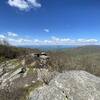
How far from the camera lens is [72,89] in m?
10.5

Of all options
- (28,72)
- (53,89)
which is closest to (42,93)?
(53,89)

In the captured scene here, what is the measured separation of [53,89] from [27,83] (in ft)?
15.9

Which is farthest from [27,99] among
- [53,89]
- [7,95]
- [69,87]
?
[69,87]

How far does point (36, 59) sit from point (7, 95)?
31.2 ft

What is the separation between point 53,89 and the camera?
10.6 m

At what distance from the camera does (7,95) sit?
483 inches

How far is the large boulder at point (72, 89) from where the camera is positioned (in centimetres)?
1012

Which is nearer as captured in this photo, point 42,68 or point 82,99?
point 82,99

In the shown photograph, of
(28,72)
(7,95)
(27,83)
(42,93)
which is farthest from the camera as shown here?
(28,72)

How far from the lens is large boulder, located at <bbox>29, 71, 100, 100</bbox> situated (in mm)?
10125

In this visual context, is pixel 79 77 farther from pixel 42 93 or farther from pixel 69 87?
pixel 42 93

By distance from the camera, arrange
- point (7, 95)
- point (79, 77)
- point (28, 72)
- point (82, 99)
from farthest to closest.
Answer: point (28, 72)
point (7, 95)
point (79, 77)
point (82, 99)

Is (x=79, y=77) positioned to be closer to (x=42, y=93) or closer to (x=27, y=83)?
(x=42, y=93)

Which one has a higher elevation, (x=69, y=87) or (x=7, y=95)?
(x=69, y=87)
